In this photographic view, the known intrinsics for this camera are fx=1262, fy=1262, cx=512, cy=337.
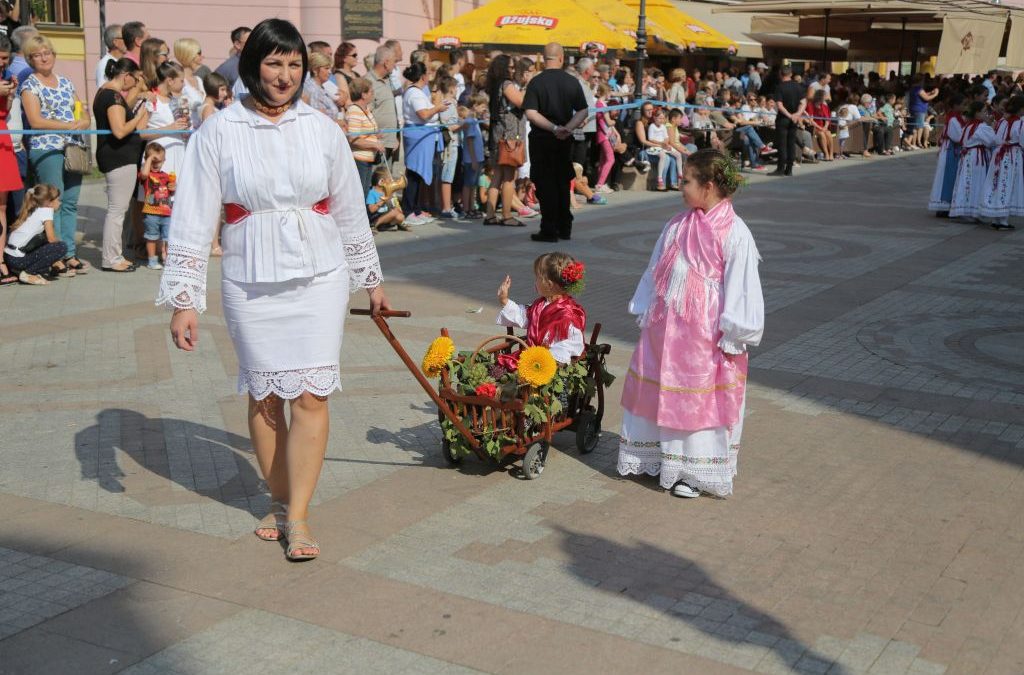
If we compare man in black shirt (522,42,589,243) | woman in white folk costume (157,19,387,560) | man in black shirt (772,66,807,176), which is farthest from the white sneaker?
man in black shirt (772,66,807,176)

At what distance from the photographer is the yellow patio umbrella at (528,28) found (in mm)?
A: 20500

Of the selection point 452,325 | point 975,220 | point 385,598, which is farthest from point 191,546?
point 975,220

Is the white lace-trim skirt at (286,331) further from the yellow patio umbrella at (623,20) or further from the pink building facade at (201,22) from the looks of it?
the pink building facade at (201,22)

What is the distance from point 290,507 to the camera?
15.9 feet

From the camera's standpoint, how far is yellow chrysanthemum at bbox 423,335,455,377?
5734 millimetres

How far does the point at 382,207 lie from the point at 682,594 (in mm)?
9714

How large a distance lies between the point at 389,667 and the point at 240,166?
1.84 m

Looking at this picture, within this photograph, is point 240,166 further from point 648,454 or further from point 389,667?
point 648,454

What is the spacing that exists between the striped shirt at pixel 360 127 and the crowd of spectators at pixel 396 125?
1 cm

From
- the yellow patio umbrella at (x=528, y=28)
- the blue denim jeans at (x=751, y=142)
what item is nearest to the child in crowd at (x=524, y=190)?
the yellow patio umbrella at (x=528, y=28)

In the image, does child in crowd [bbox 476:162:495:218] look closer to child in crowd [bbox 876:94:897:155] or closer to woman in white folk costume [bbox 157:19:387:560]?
woman in white folk costume [bbox 157:19:387:560]

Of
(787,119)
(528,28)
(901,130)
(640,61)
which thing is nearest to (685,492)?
(640,61)

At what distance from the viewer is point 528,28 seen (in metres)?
20.7

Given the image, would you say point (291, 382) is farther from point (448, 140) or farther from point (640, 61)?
point (640, 61)
